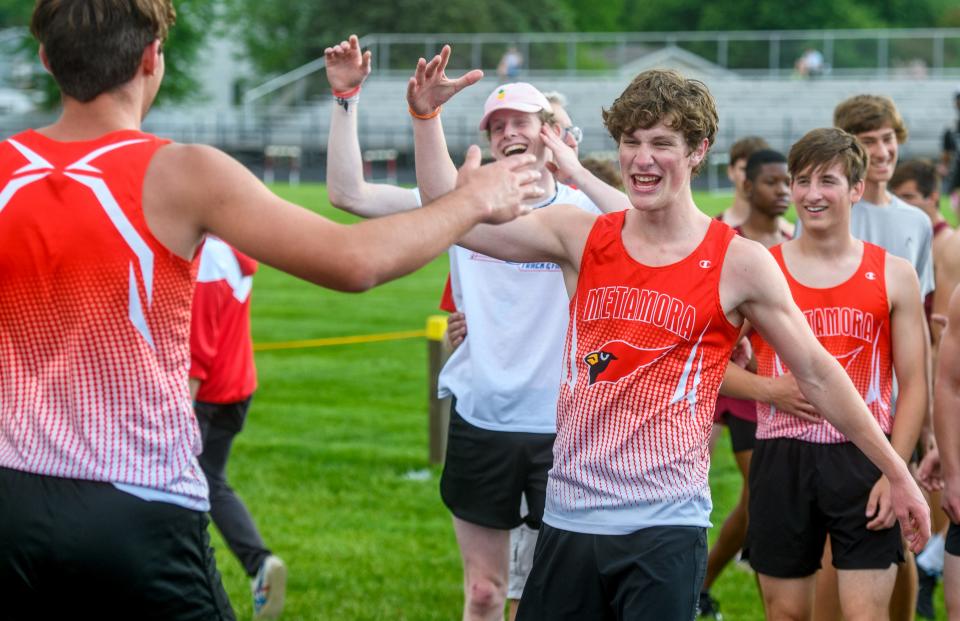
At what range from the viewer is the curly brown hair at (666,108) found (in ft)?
13.7

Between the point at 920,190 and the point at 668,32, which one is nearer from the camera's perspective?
the point at 920,190

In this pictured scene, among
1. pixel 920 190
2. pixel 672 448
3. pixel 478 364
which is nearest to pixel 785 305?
pixel 672 448

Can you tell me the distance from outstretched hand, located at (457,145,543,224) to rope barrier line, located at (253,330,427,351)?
40.7 feet

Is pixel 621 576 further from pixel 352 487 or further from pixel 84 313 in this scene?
pixel 352 487

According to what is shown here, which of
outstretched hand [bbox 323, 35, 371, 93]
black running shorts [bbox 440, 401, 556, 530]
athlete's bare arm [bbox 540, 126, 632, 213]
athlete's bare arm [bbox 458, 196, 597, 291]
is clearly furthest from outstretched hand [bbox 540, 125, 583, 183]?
black running shorts [bbox 440, 401, 556, 530]

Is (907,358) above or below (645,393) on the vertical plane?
below

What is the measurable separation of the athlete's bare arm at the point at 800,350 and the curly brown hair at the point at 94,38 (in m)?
1.89

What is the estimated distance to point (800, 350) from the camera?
4.23 meters

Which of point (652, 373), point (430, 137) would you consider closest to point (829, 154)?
point (652, 373)

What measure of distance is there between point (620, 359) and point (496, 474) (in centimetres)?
151

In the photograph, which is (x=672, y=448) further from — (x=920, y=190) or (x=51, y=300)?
(x=920, y=190)

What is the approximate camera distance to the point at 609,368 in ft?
13.6

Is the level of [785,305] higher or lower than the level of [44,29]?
lower

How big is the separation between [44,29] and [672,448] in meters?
2.15
